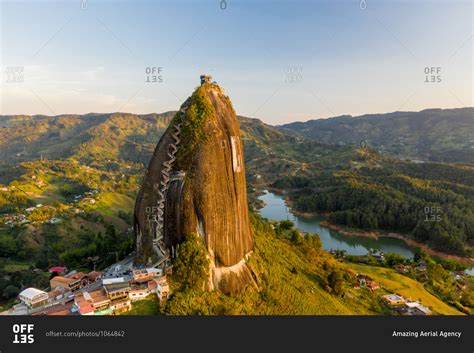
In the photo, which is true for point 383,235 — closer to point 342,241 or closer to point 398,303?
point 342,241

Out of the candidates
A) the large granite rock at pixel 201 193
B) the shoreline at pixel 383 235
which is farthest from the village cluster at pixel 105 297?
the shoreline at pixel 383 235

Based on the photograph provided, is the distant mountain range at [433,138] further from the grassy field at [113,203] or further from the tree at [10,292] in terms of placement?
the tree at [10,292]

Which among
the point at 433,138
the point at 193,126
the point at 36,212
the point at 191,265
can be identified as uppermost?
the point at 433,138

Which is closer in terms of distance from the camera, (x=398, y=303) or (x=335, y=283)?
(x=335, y=283)

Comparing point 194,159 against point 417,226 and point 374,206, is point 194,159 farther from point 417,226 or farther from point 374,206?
point 374,206

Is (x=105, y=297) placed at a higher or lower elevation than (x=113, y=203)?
higher

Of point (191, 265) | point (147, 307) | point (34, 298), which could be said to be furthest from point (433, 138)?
point (34, 298)

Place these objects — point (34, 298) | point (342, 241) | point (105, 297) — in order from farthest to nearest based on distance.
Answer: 1. point (342, 241)
2. point (34, 298)
3. point (105, 297)
